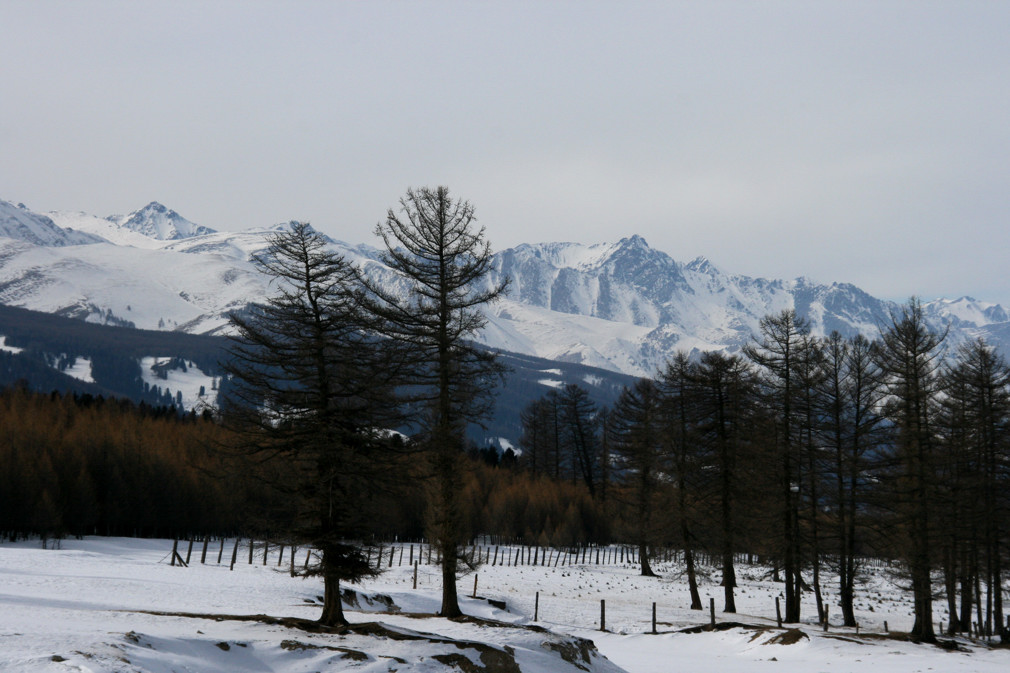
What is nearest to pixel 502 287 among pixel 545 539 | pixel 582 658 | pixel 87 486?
pixel 582 658

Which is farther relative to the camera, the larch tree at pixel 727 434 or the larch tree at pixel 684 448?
the larch tree at pixel 684 448

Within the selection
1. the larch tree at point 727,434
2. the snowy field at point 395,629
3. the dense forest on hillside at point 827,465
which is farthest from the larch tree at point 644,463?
the larch tree at point 727,434

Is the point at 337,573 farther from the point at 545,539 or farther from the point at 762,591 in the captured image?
the point at 545,539

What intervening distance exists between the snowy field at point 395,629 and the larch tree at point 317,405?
2.26 metres

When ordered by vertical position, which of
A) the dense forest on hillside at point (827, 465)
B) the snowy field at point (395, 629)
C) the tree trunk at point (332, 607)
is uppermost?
the dense forest on hillside at point (827, 465)

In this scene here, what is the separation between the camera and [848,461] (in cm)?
2956

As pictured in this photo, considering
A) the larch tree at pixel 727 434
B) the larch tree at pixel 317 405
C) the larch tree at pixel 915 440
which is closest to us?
the larch tree at pixel 317 405

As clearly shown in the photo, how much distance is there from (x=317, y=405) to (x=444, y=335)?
4492 millimetres

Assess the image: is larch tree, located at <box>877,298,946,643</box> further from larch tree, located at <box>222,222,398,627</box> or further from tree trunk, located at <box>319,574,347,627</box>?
tree trunk, located at <box>319,574,347,627</box>

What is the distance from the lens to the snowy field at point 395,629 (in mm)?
14367

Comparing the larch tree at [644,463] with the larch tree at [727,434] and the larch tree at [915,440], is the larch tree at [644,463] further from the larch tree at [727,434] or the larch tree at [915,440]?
the larch tree at [915,440]

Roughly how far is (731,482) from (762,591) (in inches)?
667

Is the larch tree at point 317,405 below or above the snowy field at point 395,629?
above

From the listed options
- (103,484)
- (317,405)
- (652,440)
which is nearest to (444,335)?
(317,405)
